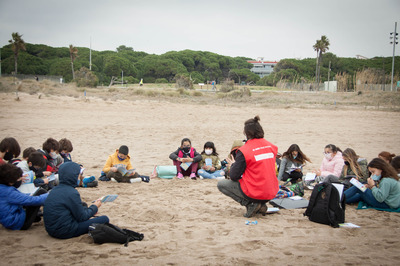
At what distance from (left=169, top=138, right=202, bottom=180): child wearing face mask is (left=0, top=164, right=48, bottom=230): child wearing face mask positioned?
12.8 feet

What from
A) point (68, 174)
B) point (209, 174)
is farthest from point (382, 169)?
point (68, 174)

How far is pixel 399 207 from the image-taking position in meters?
5.36

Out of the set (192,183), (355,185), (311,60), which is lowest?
(192,183)

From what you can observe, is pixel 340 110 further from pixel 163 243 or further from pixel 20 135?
pixel 163 243

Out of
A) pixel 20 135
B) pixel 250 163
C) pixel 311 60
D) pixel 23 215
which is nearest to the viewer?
pixel 23 215

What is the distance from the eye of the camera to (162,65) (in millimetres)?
60812

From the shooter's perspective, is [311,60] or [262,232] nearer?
[262,232]

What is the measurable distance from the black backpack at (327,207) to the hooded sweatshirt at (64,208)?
10.4 ft

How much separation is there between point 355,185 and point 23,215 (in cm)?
505

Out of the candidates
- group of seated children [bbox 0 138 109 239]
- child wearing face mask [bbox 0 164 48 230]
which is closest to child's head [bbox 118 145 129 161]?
group of seated children [bbox 0 138 109 239]

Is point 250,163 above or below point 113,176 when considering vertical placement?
above

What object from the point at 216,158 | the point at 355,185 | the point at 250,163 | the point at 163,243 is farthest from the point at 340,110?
the point at 163,243

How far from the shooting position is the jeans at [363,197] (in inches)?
217

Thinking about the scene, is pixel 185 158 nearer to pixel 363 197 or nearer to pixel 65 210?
pixel 363 197
